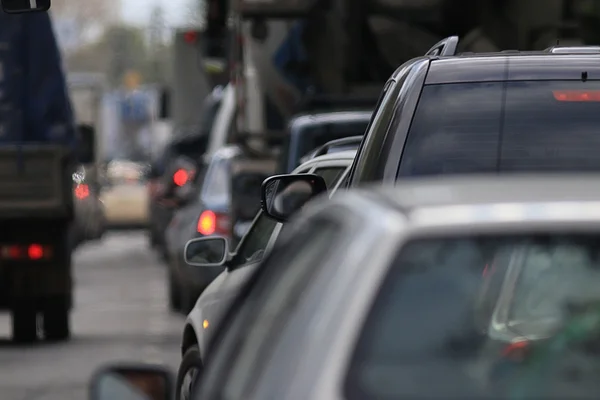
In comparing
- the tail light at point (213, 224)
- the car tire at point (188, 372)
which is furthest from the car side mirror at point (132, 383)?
the tail light at point (213, 224)

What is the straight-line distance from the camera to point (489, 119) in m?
6.32

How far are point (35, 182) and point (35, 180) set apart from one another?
0.05 feet

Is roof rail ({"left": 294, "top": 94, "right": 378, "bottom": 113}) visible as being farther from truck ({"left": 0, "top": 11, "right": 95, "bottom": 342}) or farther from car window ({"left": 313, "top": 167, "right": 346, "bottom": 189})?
car window ({"left": 313, "top": 167, "right": 346, "bottom": 189})

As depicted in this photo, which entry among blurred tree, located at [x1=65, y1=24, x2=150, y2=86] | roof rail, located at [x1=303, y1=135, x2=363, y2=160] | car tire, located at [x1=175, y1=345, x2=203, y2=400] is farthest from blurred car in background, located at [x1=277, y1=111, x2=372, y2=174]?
blurred tree, located at [x1=65, y1=24, x2=150, y2=86]

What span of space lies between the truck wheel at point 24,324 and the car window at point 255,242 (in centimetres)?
806

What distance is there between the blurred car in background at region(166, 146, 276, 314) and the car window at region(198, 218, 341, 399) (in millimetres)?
9852

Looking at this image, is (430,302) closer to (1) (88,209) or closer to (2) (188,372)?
(2) (188,372)

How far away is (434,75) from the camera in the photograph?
6.43 metres

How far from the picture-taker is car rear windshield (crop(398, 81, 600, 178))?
244 inches

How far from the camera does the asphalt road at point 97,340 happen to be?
13.1 m

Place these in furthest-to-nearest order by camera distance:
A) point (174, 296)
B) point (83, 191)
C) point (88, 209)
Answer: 1. point (88, 209)
2. point (83, 191)
3. point (174, 296)

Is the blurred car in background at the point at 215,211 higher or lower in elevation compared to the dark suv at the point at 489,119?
lower

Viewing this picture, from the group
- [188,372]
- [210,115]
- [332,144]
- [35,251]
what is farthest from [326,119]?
[210,115]

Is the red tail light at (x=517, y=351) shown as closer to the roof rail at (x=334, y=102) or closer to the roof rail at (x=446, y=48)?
the roof rail at (x=446, y=48)
